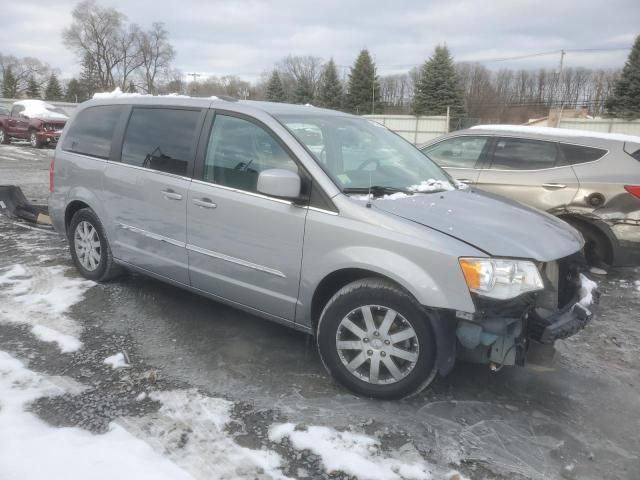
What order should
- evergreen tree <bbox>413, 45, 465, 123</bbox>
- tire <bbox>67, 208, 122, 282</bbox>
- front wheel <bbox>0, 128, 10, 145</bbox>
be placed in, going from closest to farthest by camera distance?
tire <bbox>67, 208, 122, 282</bbox>, front wheel <bbox>0, 128, 10, 145</bbox>, evergreen tree <bbox>413, 45, 465, 123</bbox>

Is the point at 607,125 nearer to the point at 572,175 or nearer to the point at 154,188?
the point at 572,175

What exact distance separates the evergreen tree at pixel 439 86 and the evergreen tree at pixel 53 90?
54118 mm

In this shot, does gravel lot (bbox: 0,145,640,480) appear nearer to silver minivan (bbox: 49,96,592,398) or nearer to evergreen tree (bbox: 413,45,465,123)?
silver minivan (bbox: 49,96,592,398)

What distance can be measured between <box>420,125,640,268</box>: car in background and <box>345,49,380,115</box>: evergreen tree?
45.7 meters

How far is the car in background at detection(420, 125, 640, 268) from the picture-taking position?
208 inches

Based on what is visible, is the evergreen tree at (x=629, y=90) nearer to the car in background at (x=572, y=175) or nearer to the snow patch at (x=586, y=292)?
the car in background at (x=572, y=175)

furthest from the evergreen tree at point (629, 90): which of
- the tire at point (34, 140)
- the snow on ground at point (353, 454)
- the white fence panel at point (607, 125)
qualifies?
the snow on ground at point (353, 454)

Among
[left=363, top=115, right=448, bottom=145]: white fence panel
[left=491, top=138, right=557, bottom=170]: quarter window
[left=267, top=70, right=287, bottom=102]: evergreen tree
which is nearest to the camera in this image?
[left=491, top=138, right=557, bottom=170]: quarter window

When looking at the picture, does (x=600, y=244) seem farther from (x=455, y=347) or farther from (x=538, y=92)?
(x=538, y=92)

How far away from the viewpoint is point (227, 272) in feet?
11.9

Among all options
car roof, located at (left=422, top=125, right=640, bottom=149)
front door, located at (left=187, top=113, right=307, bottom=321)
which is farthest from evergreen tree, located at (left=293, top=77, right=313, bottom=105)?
front door, located at (left=187, top=113, right=307, bottom=321)

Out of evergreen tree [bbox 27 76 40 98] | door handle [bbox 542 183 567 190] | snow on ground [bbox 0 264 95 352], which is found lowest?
snow on ground [bbox 0 264 95 352]

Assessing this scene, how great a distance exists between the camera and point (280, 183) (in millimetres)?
3096

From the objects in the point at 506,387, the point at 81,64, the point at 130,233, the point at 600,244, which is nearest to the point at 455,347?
the point at 506,387
